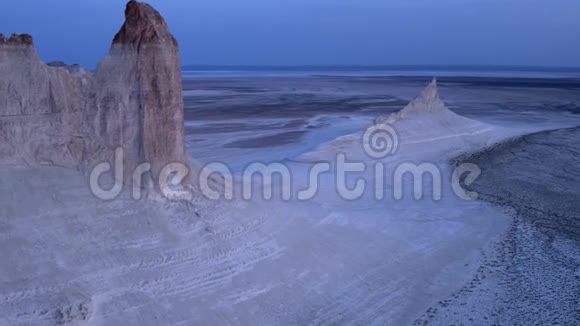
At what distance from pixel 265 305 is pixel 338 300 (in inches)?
48.8

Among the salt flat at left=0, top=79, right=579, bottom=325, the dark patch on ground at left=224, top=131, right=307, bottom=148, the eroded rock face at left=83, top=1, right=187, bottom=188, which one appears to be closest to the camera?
the salt flat at left=0, top=79, right=579, bottom=325

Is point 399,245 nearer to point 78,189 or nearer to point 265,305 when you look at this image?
point 265,305

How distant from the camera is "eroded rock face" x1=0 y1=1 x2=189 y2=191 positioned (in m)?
8.50

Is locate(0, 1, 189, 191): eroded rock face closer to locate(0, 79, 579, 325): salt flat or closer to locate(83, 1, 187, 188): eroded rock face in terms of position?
locate(83, 1, 187, 188): eroded rock face

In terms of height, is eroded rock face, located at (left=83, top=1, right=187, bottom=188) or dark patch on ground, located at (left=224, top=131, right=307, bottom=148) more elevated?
eroded rock face, located at (left=83, top=1, right=187, bottom=188)

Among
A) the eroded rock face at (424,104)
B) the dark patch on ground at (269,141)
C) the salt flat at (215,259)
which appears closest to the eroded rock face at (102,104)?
the salt flat at (215,259)

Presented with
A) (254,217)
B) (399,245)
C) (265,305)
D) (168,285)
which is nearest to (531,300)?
(399,245)

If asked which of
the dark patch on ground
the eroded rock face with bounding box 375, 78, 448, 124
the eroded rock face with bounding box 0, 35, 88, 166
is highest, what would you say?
the eroded rock face with bounding box 0, 35, 88, 166

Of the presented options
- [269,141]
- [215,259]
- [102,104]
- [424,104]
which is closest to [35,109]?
[102,104]

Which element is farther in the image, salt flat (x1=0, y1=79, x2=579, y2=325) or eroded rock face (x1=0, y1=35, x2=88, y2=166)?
eroded rock face (x1=0, y1=35, x2=88, y2=166)

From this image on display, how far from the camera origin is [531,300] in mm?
8852

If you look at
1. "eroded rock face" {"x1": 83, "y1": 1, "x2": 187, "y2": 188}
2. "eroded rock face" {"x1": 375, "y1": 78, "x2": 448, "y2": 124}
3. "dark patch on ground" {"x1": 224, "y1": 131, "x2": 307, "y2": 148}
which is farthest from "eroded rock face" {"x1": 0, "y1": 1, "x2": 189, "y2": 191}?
"eroded rock face" {"x1": 375, "y1": 78, "x2": 448, "y2": 124}

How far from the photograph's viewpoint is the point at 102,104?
9211 mm

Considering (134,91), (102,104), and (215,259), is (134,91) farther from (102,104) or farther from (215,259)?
(215,259)
